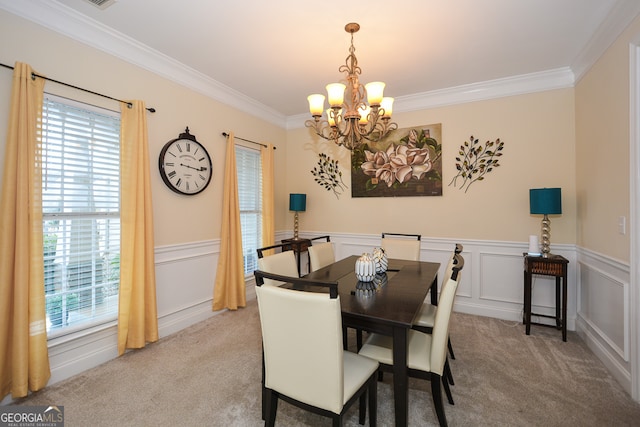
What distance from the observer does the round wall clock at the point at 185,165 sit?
2.97 meters

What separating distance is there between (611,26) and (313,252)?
2979 millimetres

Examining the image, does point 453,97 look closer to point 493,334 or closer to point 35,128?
point 493,334

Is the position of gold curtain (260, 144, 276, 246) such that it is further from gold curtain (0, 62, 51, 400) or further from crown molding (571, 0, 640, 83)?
crown molding (571, 0, 640, 83)

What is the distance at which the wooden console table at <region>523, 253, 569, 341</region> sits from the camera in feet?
9.41

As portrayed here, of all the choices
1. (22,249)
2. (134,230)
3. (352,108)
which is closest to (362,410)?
(352,108)

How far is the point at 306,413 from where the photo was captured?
188cm

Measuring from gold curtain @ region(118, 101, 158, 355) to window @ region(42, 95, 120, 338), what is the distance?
3.8 inches

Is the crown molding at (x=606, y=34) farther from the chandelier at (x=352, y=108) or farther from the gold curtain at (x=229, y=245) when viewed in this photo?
the gold curtain at (x=229, y=245)

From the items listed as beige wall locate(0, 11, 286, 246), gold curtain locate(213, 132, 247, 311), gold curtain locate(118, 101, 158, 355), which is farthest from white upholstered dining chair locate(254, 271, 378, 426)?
gold curtain locate(213, 132, 247, 311)

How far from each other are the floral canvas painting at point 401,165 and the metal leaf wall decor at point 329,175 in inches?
8.6

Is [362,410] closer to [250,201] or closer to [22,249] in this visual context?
[22,249]

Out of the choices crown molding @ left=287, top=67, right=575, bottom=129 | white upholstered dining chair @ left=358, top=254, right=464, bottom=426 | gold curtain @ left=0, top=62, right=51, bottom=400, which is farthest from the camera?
crown molding @ left=287, top=67, right=575, bottom=129

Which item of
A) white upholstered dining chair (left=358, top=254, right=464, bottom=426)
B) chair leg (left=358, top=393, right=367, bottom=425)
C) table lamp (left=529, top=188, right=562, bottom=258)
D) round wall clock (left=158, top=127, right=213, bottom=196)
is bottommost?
chair leg (left=358, top=393, right=367, bottom=425)

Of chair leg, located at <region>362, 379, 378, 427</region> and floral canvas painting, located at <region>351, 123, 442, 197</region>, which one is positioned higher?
floral canvas painting, located at <region>351, 123, 442, 197</region>
